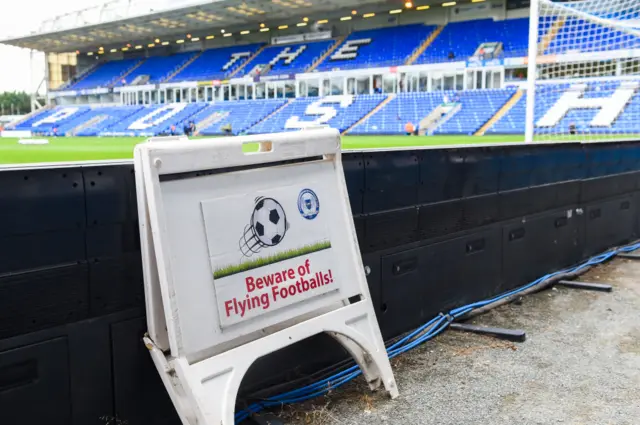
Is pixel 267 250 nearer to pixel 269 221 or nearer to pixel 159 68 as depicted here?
pixel 269 221

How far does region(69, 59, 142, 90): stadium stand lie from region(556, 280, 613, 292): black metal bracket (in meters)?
59.1

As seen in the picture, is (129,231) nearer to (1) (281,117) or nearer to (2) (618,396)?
(2) (618,396)

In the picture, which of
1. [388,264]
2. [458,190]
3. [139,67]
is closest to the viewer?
[388,264]

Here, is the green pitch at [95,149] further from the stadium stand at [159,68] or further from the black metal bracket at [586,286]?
the stadium stand at [159,68]

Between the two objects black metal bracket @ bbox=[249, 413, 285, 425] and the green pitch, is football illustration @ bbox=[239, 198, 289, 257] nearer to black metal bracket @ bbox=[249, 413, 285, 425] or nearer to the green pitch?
black metal bracket @ bbox=[249, 413, 285, 425]

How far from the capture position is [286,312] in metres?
3.26

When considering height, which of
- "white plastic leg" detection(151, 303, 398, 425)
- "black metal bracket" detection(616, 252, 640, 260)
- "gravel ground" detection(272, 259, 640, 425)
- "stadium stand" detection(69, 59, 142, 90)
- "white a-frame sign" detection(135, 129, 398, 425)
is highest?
"stadium stand" detection(69, 59, 142, 90)

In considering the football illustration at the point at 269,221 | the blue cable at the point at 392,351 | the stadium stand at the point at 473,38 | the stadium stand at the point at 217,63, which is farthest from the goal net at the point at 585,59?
the stadium stand at the point at 217,63

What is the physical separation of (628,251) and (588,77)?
11425mm

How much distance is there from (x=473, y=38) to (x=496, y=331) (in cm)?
3975

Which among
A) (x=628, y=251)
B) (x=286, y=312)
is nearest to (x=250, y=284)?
(x=286, y=312)

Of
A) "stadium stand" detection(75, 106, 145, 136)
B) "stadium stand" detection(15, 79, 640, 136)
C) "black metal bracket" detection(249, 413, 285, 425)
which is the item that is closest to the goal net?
"stadium stand" detection(15, 79, 640, 136)

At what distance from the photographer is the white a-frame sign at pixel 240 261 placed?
2.84 metres

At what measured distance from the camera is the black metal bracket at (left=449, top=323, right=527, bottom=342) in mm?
4664
